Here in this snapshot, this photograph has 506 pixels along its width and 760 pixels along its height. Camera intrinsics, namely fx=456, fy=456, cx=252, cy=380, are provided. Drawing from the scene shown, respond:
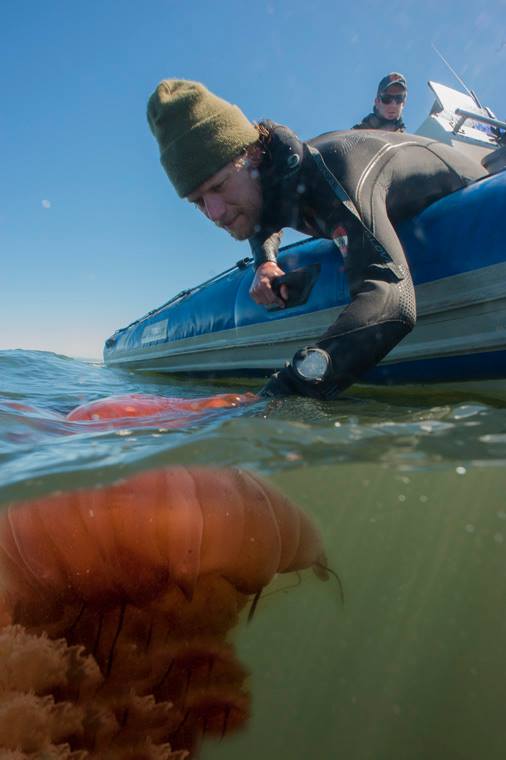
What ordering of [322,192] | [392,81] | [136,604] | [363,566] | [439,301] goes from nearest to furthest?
[136,604] < [363,566] < [322,192] < [439,301] < [392,81]

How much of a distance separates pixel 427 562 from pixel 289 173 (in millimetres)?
2177

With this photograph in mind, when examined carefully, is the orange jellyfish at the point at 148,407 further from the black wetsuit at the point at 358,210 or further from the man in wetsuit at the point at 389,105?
the man in wetsuit at the point at 389,105

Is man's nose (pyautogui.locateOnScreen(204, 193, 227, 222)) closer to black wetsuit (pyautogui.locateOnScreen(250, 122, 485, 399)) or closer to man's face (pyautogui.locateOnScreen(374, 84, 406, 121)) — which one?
black wetsuit (pyautogui.locateOnScreen(250, 122, 485, 399))

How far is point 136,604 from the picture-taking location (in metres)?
1.30

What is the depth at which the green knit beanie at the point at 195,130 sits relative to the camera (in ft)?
8.80

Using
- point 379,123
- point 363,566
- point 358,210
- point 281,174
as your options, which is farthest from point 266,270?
point 379,123

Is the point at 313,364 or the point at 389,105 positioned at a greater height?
the point at 389,105

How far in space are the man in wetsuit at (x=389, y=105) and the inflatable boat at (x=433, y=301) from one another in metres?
1.71

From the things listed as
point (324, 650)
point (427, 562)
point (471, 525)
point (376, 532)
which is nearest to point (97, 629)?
point (324, 650)

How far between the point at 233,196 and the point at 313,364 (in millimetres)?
1346

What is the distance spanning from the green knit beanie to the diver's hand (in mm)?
726

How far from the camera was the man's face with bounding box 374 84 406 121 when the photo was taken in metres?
4.92

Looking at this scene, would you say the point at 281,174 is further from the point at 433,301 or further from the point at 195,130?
the point at 433,301

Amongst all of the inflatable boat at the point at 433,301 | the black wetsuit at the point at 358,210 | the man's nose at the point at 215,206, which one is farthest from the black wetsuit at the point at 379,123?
the man's nose at the point at 215,206
